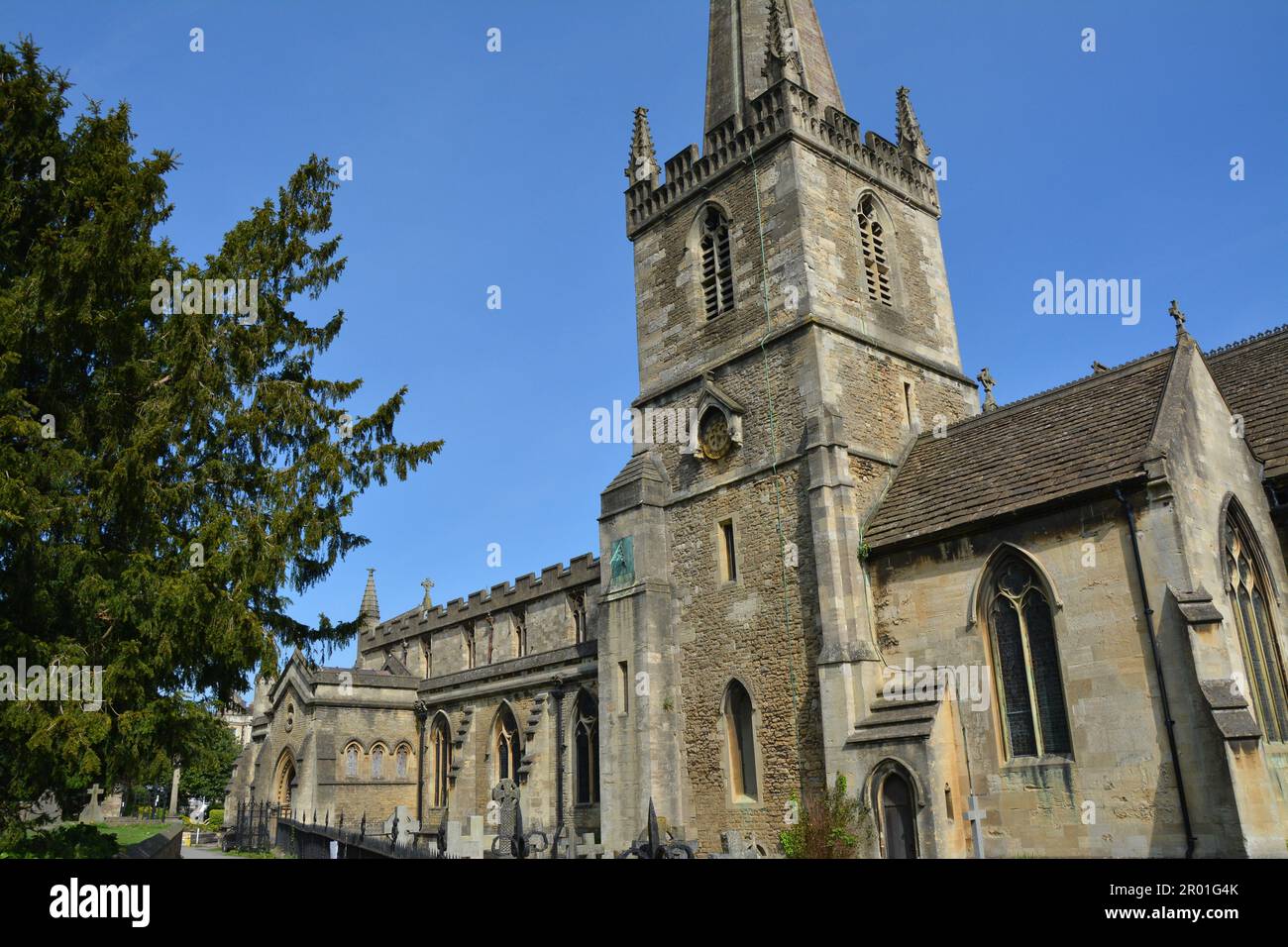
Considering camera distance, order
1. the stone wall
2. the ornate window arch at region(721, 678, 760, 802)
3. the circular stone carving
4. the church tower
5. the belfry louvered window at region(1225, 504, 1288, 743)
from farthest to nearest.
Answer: the circular stone carving
the ornate window arch at region(721, 678, 760, 802)
the church tower
the belfry louvered window at region(1225, 504, 1288, 743)
the stone wall

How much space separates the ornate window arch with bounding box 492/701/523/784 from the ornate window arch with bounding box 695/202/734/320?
1403 centimetres

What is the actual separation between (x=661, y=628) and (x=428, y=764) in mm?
15763

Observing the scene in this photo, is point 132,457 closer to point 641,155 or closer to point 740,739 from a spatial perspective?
point 740,739

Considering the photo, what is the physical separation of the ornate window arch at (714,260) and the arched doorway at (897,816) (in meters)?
11.1

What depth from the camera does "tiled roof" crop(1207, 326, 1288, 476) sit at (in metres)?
17.4

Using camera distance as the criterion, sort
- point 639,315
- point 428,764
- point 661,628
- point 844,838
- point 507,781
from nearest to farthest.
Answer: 1. point 844,838
2. point 661,628
3. point 507,781
4. point 639,315
5. point 428,764

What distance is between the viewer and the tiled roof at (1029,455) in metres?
15.7

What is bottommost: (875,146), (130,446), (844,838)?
(844,838)

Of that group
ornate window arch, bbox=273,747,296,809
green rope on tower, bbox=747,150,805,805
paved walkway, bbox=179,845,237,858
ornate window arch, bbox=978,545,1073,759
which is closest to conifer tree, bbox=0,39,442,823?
green rope on tower, bbox=747,150,805,805

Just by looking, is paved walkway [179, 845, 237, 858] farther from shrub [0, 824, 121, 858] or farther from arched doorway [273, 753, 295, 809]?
shrub [0, 824, 121, 858]

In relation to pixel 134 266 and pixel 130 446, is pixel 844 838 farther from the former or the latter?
pixel 134 266

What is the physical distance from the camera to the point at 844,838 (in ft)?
52.5
